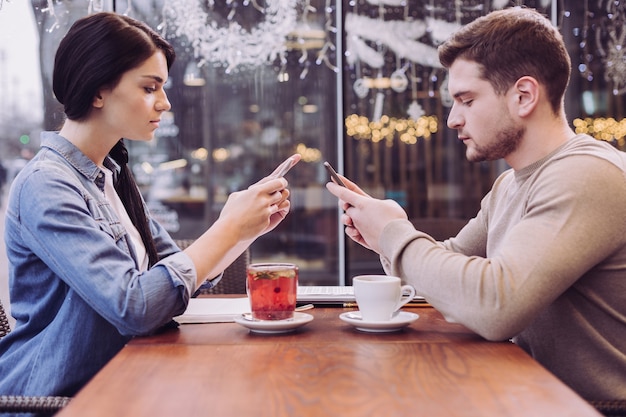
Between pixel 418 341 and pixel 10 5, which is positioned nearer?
pixel 418 341

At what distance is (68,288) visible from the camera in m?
1.43

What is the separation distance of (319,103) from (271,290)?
9.90 ft

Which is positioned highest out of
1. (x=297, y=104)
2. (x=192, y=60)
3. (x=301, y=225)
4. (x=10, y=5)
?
(x=10, y=5)

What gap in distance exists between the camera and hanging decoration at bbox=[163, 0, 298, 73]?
4.11m

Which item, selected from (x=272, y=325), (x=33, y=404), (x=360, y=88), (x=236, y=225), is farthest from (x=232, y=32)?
(x=33, y=404)

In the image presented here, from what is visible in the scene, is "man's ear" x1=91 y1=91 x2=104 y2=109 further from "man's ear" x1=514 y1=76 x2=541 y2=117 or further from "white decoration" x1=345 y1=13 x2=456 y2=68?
"white decoration" x1=345 y1=13 x2=456 y2=68

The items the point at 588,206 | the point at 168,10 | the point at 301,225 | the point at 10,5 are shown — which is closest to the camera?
the point at 588,206

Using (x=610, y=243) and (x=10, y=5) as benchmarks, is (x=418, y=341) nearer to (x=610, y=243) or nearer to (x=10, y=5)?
(x=610, y=243)

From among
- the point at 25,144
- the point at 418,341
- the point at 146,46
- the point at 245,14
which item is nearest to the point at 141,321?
the point at 418,341

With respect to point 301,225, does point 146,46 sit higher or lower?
higher

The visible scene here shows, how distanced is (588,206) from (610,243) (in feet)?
0.29

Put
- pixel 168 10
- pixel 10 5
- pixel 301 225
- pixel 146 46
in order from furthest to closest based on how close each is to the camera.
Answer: pixel 301 225
pixel 168 10
pixel 10 5
pixel 146 46

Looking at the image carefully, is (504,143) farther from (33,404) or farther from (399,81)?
(399,81)

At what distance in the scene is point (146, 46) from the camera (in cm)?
165
